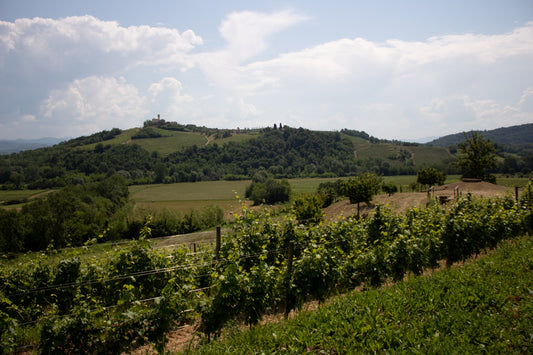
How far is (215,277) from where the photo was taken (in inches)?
206

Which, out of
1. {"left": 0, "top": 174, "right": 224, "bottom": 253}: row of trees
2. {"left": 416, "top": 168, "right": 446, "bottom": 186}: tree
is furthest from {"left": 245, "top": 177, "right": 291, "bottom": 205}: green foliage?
{"left": 416, "top": 168, "right": 446, "bottom": 186}: tree

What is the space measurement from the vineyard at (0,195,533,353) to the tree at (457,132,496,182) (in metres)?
25.3

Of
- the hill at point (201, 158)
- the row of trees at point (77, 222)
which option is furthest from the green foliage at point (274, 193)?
the hill at point (201, 158)

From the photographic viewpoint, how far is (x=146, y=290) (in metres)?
6.86

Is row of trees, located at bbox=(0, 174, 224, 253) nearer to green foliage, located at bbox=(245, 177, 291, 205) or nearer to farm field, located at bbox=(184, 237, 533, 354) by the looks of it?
green foliage, located at bbox=(245, 177, 291, 205)

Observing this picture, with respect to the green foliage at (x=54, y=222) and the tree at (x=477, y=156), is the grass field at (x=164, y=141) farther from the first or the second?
the tree at (x=477, y=156)

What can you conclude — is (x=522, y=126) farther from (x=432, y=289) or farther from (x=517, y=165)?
(x=432, y=289)

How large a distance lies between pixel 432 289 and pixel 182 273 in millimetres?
5286

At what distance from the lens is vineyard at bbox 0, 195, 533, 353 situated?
15.9 ft

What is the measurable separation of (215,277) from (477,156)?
114ft

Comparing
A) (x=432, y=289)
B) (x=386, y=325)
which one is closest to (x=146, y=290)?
(x=386, y=325)

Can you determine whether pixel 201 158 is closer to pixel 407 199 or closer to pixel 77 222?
pixel 77 222

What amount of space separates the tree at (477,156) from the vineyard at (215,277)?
25.3 meters

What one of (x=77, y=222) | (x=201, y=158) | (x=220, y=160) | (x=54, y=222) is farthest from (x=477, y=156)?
(x=201, y=158)
